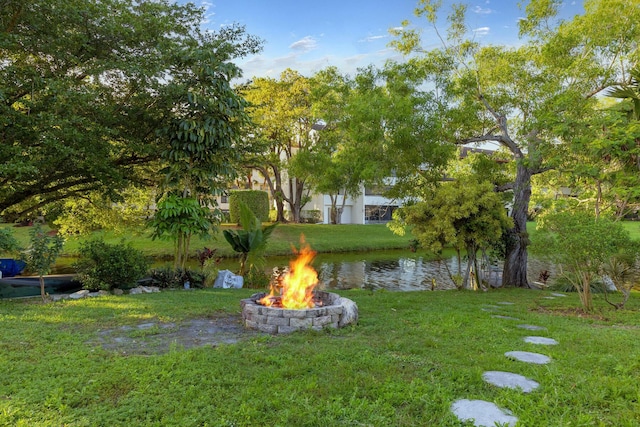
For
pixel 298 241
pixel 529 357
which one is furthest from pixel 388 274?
pixel 529 357

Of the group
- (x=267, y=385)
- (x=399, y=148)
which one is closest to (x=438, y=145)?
(x=399, y=148)

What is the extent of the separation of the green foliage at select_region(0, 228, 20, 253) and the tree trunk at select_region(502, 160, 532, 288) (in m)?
12.6

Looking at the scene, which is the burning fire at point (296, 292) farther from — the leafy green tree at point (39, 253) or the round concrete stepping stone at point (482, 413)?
the leafy green tree at point (39, 253)

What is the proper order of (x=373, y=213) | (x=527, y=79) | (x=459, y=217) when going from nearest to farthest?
(x=459, y=217) → (x=527, y=79) → (x=373, y=213)

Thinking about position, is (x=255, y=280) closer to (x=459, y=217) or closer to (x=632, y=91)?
(x=459, y=217)

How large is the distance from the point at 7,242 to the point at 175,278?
14.1 feet

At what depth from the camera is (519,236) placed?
1259 centimetres

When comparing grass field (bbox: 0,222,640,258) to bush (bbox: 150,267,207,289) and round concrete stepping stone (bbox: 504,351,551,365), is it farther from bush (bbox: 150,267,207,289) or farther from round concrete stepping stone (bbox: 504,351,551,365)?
round concrete stepping stone (bbox: 504,351,551,365)

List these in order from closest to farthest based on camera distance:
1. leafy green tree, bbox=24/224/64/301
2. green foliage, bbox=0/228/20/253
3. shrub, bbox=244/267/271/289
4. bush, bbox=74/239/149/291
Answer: green foliage, bbox=0/228/20/253 < leafy green tree, bbox=24/224/64/301 < bush, bbox=74/239/149/291 < shrub, bbox=244/267/271/289

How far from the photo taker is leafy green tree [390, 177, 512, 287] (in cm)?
1054

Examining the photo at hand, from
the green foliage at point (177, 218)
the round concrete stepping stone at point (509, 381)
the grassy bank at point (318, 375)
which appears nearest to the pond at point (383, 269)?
the green foliage at point (177, 218)

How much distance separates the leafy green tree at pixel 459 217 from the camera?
1054 centimetres

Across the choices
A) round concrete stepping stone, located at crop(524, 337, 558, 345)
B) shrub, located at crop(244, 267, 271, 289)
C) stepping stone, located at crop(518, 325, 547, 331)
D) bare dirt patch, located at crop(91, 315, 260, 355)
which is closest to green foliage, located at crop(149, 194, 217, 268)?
shrub, located at crop(244, 267, 271, 289)

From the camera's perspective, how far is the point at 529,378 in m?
4.21
